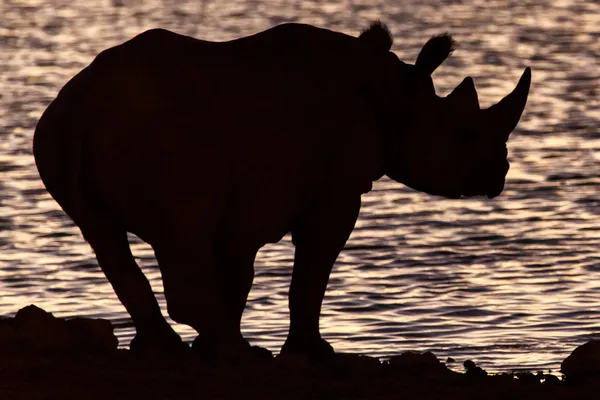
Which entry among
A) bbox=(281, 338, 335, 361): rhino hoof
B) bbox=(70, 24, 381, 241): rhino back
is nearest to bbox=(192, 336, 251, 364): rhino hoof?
bbox=(70, 24, 381, 241): rhino back

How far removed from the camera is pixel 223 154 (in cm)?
1250

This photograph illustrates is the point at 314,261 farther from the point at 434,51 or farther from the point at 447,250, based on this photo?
the point at 447,250

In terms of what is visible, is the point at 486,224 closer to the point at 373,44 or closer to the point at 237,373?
the point at 373,44

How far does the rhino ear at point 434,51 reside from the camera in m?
13.5

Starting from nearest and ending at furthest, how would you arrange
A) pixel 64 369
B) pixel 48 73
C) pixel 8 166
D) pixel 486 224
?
pixel 64 369
pixel 486 224
pixel 8 166
pixel 48 73

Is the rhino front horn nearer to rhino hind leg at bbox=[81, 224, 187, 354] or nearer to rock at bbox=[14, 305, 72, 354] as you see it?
rhino hind leg at bbox=[81, 224, 187, 354]

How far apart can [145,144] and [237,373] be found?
135cm

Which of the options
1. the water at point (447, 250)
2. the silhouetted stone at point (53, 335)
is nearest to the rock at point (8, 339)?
the silhouetted stone at point (53, 335)

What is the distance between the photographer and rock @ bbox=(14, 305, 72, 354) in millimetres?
12469

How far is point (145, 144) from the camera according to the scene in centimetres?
1236

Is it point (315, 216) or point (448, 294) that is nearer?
point (315, 216)

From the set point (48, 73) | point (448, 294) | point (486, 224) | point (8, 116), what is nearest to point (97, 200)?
point (448, 294)

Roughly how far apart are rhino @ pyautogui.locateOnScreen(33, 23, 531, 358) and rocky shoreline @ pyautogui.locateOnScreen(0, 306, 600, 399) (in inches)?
17.1

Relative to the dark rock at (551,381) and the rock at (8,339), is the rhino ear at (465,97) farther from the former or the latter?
the rock at (8,339)
